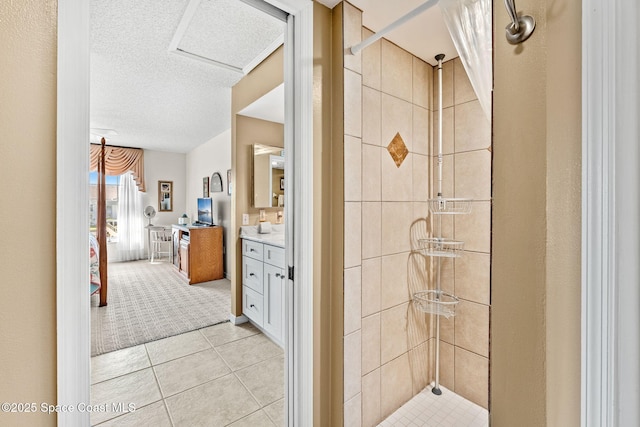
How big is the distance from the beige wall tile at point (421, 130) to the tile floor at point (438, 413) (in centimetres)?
162

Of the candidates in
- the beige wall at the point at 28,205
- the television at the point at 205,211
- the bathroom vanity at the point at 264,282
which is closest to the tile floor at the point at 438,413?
the bathroom vanity at the point at 264,282

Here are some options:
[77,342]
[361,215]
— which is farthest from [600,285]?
[77,342]

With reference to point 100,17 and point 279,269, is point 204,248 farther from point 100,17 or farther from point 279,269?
point 100,17

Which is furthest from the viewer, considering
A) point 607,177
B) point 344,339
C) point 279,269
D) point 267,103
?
point 267,103

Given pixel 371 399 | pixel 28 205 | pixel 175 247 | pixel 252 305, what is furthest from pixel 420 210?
pixel 175 247

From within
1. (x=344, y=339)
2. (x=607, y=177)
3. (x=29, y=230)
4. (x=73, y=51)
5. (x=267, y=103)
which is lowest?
(x=344, y=339)

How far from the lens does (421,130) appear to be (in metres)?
1.81

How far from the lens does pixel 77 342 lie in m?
0.71

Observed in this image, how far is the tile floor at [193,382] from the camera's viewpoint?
65.2 inches

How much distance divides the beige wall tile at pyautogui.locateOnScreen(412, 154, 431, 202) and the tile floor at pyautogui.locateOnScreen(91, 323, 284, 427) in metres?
1.65

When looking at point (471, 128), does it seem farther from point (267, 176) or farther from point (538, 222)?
point (267, 176)

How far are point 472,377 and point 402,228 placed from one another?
3.50 feet

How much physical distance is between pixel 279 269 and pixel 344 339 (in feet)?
3.68

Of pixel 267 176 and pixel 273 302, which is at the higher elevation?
pixel 267 176
